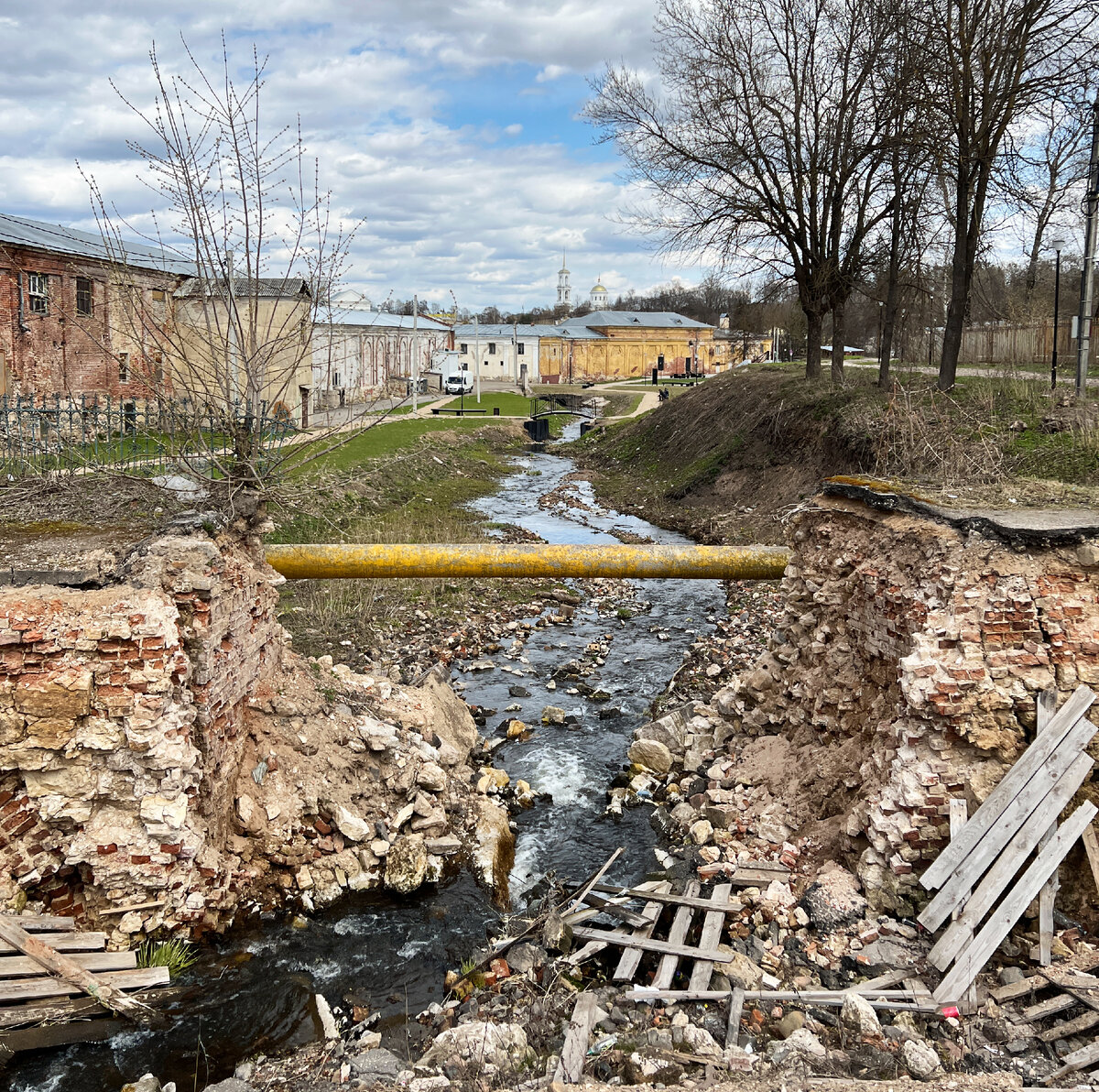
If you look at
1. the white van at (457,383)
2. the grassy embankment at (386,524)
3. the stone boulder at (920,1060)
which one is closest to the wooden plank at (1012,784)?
the stone boulder at (920,1060)

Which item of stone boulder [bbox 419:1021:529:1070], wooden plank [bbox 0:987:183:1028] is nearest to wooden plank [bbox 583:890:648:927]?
stone boulder [bbox 419:1021:529:1070]

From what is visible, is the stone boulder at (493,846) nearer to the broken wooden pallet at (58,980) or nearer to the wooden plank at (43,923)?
the broken wooden pallet at (58,980)

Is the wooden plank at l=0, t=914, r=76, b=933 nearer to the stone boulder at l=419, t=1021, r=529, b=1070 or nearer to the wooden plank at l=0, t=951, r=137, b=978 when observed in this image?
the wooden plank at l=0, t=951, r=137, b=978

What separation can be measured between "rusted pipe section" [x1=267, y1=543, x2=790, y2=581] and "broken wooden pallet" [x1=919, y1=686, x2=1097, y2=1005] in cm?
320

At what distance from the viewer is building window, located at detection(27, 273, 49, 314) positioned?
24.7 metres

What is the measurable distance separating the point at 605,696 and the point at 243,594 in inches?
213

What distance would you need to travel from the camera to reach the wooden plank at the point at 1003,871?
4816 mm

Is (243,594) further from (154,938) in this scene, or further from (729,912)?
(729,912)

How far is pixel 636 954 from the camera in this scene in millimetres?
5391

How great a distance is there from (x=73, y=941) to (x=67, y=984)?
0.82 ft

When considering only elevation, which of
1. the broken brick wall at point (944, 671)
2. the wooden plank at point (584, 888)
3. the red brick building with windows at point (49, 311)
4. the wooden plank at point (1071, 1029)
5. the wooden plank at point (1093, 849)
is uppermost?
the red brick building with windows at point (49, 311)

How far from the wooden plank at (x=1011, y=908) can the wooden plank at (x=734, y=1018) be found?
41.8 inches

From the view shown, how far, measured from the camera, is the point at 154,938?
5.50 meters

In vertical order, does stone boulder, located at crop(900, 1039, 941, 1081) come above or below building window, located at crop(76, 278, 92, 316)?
below
